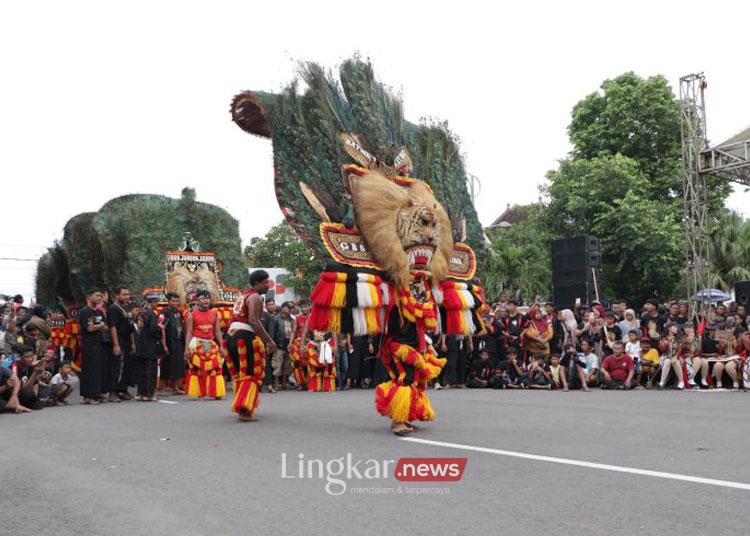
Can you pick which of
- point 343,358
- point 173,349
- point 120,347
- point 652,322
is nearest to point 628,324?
point 652,322

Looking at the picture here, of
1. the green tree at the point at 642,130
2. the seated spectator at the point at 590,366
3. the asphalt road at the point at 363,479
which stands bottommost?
the asphalt road at the point at 363,479

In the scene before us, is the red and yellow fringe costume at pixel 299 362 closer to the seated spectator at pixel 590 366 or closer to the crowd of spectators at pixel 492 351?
the crowd of spectators at pixel 492 351

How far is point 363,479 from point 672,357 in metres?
10.1

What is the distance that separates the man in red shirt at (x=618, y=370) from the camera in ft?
43.9

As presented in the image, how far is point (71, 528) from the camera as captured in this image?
397cm

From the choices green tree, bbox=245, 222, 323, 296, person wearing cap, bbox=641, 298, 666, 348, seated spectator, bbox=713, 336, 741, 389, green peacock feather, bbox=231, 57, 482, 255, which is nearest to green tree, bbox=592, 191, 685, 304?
green tree, bbox=245, 222, 323, 296

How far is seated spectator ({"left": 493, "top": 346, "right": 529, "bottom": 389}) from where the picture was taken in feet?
46.6

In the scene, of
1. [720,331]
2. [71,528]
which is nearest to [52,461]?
[71,528]

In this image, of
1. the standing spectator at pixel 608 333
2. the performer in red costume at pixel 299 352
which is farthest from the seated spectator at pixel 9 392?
the standing spectator at pixel 608 333

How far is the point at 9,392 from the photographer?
992 centimetres

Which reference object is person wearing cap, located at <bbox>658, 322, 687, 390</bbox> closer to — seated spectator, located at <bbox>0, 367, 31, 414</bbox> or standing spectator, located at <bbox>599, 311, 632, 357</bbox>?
standing spectator, located at <bbox>599, 311, 632, 357</bbox>

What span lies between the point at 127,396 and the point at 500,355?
7.04 meters

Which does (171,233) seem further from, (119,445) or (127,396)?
(119,445)

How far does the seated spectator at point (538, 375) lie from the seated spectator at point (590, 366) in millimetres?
667
